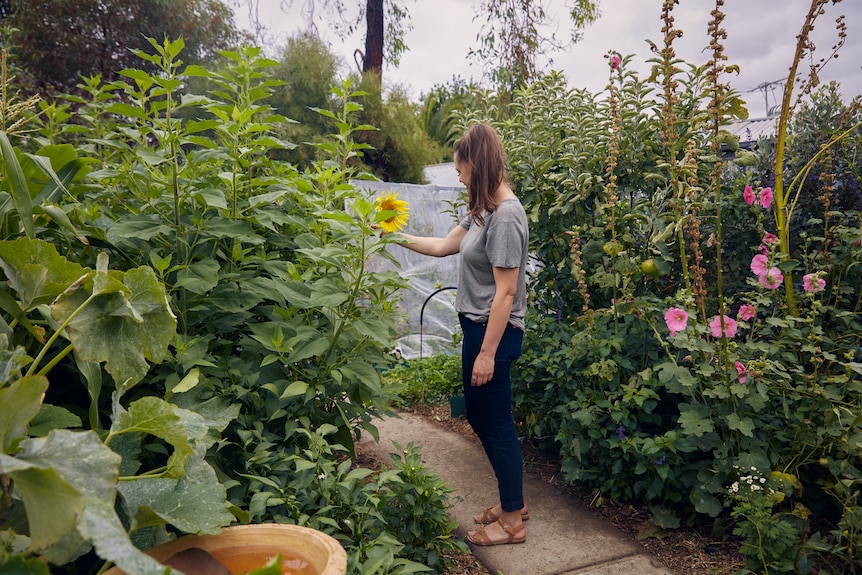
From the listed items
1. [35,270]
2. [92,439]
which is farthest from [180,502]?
[35,270]

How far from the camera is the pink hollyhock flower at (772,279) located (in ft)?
8.37

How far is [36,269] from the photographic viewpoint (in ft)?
3.57

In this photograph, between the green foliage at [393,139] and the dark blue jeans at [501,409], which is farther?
the green foliage at [393,139]

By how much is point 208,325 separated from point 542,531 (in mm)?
1779

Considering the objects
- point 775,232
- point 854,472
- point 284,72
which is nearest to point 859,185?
point 775,232

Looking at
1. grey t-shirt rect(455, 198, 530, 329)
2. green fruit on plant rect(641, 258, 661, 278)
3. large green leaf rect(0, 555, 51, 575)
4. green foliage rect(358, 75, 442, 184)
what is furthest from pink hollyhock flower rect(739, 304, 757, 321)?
green foliage rect(358, 75, 442, 184)

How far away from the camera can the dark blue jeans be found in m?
2.68

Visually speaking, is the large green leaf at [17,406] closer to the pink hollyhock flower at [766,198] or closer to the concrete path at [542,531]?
the concrete path at [542,531]

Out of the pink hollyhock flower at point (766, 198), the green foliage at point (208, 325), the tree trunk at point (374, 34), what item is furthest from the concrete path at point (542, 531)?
the tree trunk at point (374, 34)

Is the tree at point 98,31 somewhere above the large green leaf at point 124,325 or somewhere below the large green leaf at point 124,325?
above

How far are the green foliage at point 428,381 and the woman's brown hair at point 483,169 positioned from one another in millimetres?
2339

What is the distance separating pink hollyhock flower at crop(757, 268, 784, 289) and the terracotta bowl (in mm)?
Answer: 2190

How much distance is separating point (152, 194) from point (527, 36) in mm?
9096

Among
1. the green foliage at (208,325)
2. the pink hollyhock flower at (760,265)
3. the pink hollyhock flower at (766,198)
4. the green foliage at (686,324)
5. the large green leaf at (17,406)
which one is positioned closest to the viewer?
the large green leaf at (17,406)
